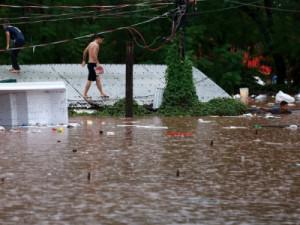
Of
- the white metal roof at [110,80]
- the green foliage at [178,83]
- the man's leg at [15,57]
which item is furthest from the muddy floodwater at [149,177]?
the man's leg at [15,57]

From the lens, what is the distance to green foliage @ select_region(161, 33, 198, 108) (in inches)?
887

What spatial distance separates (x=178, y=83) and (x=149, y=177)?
13.5m

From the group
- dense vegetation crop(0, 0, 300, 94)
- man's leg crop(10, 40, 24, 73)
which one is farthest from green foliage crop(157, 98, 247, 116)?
dense vegetation crop(0, 0, 300, 94)

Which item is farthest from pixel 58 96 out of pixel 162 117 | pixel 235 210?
pixel 235 210

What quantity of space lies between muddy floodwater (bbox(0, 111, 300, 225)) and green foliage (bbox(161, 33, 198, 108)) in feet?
21.3

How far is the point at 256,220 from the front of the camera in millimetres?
6848

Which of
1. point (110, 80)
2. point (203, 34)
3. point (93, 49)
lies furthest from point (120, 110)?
point (203, 34)

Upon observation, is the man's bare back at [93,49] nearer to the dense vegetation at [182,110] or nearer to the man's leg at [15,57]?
the dense vegetation at [182,110]

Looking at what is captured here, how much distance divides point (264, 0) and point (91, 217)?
3111 cm

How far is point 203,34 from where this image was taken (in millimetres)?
37656

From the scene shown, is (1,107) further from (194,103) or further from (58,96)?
(194,103)

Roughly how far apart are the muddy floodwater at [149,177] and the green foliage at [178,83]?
21.3ft

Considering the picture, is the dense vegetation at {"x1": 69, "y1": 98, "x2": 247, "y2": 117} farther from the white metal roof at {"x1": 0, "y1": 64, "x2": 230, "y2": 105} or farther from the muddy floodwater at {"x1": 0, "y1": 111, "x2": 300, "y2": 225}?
the muddy floodwater at {"x1": 0, "y1": 111, "x2": 300, "y2": 225}

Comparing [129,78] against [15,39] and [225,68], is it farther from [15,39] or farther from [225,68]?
[225,68]
